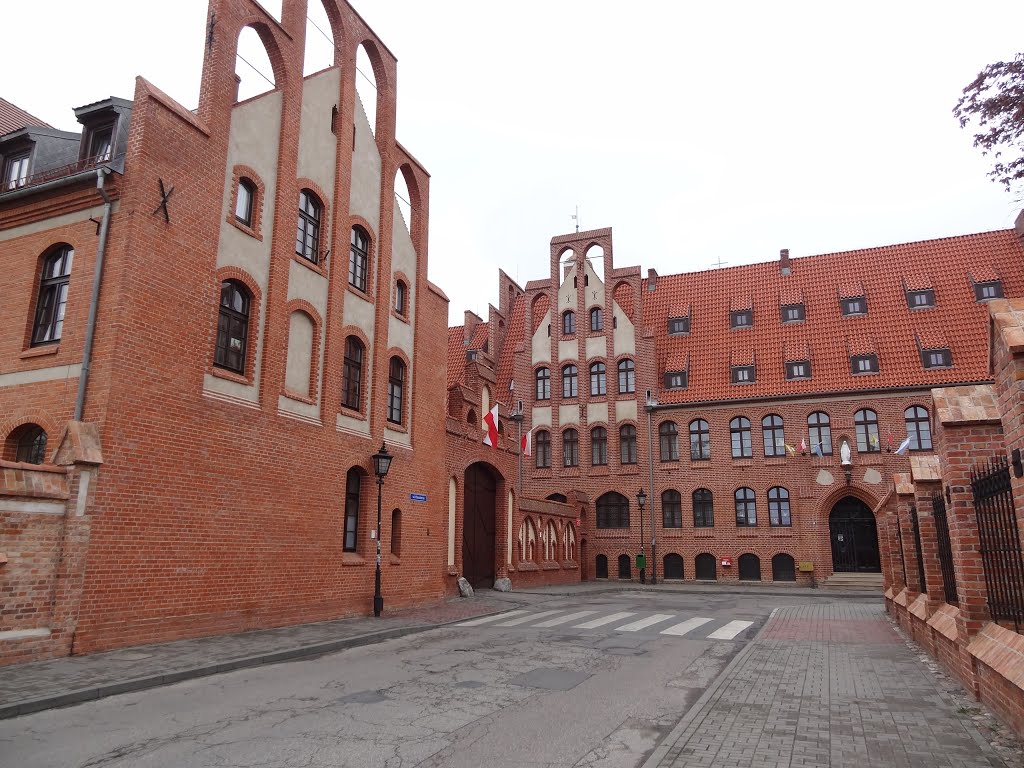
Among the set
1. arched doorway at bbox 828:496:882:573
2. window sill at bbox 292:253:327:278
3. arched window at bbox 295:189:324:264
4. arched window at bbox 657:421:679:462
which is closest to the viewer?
window sill at bbox 292:253:327:278

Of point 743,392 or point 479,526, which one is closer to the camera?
point 479,526

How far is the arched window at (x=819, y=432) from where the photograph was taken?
3161 cm

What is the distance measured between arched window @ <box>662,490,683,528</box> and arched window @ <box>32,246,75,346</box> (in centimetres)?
2680

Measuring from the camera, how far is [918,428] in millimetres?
30484

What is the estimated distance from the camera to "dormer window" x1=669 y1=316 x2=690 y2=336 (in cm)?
3681

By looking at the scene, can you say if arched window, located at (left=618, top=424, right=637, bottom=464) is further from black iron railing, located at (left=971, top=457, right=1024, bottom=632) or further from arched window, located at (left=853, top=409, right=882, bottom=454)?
black iron railing, located at (left=971, top=457, right=1024, bottom=632)

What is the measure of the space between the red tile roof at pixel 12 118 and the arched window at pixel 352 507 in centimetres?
1108

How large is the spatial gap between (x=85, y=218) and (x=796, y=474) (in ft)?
93.3

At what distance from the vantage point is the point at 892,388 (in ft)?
101

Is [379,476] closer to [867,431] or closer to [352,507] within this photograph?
[352,507]

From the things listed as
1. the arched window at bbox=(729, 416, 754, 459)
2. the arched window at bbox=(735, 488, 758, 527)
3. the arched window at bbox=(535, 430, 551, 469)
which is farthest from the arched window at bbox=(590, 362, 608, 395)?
the arched window at bbox=(735, 488, 758, 527)

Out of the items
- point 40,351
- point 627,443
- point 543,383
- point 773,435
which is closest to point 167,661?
point 40,351

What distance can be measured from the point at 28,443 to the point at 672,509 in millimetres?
26877

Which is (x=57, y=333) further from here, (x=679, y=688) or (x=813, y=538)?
(x=813, y=538)
